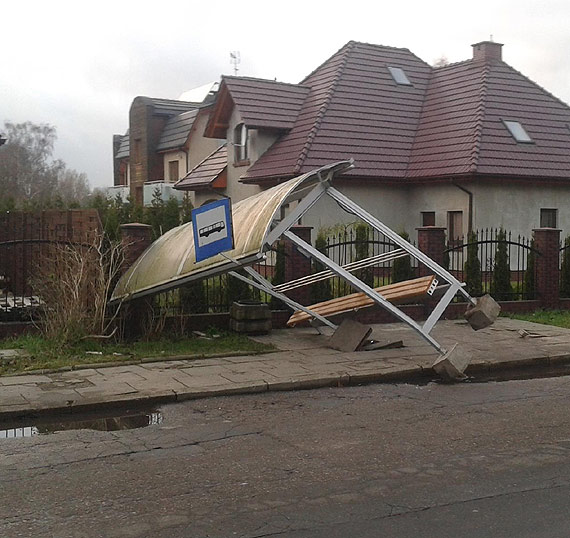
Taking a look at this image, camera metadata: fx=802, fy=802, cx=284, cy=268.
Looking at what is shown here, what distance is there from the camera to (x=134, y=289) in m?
11.8

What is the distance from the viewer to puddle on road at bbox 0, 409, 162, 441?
7.88m

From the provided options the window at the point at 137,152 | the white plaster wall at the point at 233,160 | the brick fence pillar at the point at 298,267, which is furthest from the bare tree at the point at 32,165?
the brick fence pillar at the point at 298,267

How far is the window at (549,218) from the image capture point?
25.2 metres

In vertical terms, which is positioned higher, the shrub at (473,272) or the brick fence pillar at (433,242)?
the brick fence pillar at (433,242)

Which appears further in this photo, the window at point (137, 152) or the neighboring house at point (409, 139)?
the window at point (137, 152)

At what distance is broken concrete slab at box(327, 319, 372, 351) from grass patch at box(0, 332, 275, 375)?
3.40ft

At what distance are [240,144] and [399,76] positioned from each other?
259 inches

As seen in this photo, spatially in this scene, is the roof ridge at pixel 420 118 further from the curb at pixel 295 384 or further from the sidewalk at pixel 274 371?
the curb at pixel 295 384

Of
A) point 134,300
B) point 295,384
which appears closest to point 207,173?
point 134,300

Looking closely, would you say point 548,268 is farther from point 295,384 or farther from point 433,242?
point 295,384

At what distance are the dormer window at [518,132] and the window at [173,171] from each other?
18.4 metres

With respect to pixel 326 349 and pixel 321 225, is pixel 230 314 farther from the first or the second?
pixel 321 225

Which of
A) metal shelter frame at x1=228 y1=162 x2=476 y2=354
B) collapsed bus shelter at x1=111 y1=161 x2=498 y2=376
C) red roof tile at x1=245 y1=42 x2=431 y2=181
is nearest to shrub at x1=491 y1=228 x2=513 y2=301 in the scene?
collapsed bus shelter at x1=111 y1=161 x2=498 y2=376

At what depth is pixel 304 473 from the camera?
6.24 meters
